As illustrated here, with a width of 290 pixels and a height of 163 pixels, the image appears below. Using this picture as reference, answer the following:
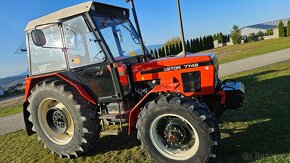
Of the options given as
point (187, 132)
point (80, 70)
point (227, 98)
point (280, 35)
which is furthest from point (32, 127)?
point (280, 35)

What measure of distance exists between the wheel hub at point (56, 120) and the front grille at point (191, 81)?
2.22 meters

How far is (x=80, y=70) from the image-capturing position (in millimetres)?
5312

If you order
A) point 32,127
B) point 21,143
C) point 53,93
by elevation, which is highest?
point 53,93

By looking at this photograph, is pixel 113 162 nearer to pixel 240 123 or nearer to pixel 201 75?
pixel 201 75

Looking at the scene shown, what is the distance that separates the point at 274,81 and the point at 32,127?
24.5 ft

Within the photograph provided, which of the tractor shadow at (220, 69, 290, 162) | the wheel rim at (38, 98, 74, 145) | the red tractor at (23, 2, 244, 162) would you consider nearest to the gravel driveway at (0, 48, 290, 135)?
the wheel rim at (38, 98, 74, 145)

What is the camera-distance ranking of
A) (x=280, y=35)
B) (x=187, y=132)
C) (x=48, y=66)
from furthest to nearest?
1. (x=280, y=35)
2. (x=48, y=66)
3. (x=187, y=132)

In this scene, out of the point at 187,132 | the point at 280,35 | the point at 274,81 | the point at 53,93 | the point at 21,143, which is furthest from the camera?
the point at 280,35

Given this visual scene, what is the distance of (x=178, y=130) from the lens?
14.5ft

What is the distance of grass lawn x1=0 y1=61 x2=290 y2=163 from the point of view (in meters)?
4.55

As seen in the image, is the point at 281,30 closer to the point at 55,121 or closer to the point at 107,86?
the point at 107,86

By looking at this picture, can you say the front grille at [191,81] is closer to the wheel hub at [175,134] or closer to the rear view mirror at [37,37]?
the wheel hub at [175,134]

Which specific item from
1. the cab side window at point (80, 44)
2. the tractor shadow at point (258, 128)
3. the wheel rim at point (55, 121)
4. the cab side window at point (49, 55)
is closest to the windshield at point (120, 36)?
the cab side window at point (80, 44)

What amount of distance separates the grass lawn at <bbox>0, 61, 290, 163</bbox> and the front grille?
1031 millimetres
